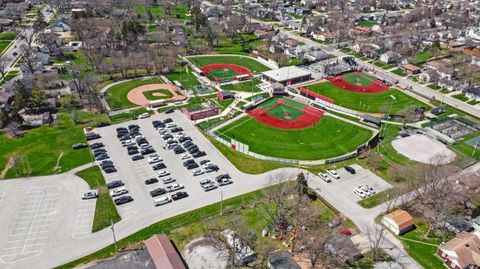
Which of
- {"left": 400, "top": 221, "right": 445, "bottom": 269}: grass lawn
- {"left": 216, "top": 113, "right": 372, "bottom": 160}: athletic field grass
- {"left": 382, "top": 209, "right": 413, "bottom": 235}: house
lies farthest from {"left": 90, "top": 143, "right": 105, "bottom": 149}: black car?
{"left": 400, "top": 221, "right": 445, "bottom": 269}: grass lawn

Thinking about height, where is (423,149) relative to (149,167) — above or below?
above

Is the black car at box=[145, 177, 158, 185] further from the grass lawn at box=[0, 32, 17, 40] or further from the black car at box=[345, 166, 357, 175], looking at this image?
the grass lawn at box=[0, 32, 17, 40]

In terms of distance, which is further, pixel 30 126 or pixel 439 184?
pixel 30 126

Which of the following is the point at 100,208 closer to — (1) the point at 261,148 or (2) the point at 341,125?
(1) the point at 261,148

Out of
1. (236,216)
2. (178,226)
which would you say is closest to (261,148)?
(236,216)

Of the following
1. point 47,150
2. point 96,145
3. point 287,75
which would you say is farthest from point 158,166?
point 287,75

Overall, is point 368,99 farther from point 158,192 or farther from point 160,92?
point 158,192
